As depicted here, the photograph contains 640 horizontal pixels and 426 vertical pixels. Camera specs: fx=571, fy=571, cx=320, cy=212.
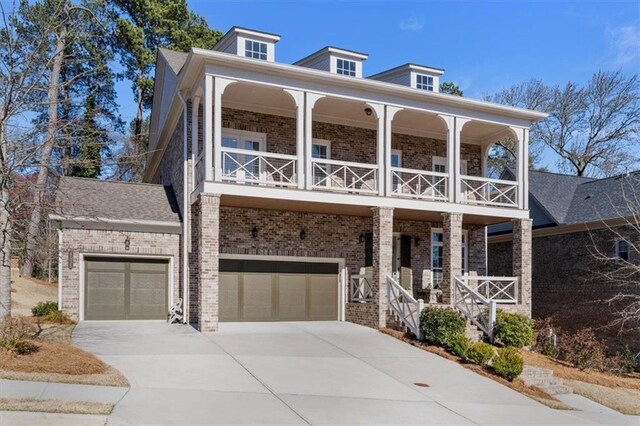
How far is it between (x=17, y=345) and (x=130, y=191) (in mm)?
9179

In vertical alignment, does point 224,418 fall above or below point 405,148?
below

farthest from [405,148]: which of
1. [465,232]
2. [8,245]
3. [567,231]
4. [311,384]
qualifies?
[8,245]

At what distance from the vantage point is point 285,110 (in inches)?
740

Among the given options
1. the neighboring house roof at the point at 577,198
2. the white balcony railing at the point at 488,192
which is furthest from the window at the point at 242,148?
the neighboring house roof at the point at 577,198

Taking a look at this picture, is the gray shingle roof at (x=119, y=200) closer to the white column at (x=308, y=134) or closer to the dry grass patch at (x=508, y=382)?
the white column at (x=308, y=134)

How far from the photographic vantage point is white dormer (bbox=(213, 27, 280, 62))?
1864 centimetres

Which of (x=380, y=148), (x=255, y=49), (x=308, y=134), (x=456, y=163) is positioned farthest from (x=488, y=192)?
(x=255, y=49)

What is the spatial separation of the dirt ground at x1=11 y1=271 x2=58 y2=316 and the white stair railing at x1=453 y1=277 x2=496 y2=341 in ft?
56.2

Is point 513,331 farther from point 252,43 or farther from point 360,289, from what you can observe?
point 252,43

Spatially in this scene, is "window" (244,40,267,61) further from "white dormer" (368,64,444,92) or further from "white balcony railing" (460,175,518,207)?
"white balcony railing" (460,175,518,207)

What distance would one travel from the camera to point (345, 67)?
2067 cm

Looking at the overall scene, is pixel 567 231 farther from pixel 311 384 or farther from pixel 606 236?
pixel 311 384

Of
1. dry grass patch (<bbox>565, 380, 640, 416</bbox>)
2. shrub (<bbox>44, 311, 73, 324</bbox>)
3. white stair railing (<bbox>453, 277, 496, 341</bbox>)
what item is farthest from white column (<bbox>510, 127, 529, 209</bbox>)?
shrub (<bbox>44, 311, 73, 324</bbox>)

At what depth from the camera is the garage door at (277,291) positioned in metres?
18.1
